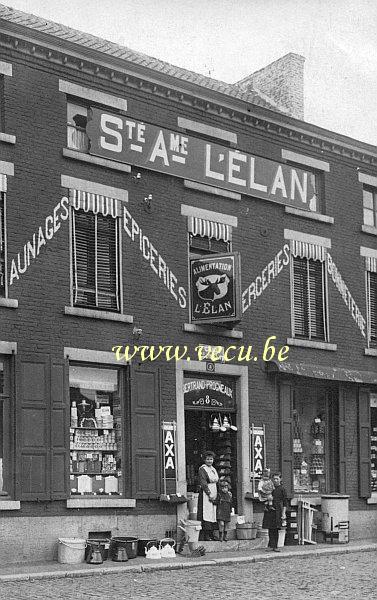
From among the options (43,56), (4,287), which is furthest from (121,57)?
(4,287)

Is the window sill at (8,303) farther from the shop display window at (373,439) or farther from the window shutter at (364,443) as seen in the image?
the shop display window at (373,439)

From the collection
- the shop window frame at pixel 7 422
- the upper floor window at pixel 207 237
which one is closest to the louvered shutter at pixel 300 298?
the upper floor window at pixel 207 237

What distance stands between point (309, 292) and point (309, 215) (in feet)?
6.01

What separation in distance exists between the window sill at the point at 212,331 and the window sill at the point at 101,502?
3824 mm

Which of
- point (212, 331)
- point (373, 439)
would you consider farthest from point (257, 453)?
point (373, 439)

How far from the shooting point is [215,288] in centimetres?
2138

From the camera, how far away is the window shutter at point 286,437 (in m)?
23.1

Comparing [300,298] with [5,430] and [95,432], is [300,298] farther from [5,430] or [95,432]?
[5,430]

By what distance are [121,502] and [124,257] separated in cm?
484

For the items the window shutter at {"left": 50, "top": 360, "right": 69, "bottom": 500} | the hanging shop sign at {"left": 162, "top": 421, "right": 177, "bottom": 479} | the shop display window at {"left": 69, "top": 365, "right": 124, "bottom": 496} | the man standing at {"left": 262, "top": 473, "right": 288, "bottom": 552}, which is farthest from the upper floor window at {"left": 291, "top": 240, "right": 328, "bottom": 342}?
the window shutter at {"left": 50, "top": 360, "right": 69, "bottom": 500}

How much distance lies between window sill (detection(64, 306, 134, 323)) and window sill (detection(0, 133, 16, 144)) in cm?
326

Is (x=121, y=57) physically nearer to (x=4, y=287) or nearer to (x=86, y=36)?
(x=86, y=36)

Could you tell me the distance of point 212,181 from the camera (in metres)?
22.6

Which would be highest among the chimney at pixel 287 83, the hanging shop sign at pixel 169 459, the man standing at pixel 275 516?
the chimney at pixel 287 83
